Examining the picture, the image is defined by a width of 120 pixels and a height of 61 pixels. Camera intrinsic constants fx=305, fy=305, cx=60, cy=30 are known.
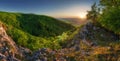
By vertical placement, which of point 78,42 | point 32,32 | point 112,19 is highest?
point 112,19

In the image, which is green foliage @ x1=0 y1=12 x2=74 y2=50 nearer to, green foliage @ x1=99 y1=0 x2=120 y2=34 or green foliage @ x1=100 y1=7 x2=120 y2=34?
green foliage @ x1=99 y1=0 x2=120 y2=34

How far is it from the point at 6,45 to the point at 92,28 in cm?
2370

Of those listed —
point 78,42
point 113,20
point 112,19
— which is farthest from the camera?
point 112,19

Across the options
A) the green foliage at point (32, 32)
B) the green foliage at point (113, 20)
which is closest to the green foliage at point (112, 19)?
the green foliage at point (113, 20)

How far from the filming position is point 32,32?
87.4 metres

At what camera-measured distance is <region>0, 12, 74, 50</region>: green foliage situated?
59622 mm

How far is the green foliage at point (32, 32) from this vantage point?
59622 millimetres

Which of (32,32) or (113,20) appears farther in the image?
(32,32)

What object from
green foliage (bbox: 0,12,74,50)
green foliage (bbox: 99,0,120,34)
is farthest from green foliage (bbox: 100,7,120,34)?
green foliage (bbox: 0,12,74,50)

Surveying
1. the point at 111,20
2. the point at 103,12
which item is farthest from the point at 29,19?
the point at 111,20

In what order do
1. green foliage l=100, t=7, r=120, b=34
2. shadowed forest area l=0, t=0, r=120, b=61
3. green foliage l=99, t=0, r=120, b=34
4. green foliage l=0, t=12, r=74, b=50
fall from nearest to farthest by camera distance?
shadowed forest area l=0, t=0, r=120, b=61, green foliage l=0, t=12, r=74, b=50, green foliage l=100, t=7, r=120, b=34, green foliage l=99, t=0, r=120, b=34

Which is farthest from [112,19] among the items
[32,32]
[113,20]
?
[32,32]

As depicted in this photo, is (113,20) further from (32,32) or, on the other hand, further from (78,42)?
(32,32)

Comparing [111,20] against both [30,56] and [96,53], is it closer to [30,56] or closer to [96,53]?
[96,53]
